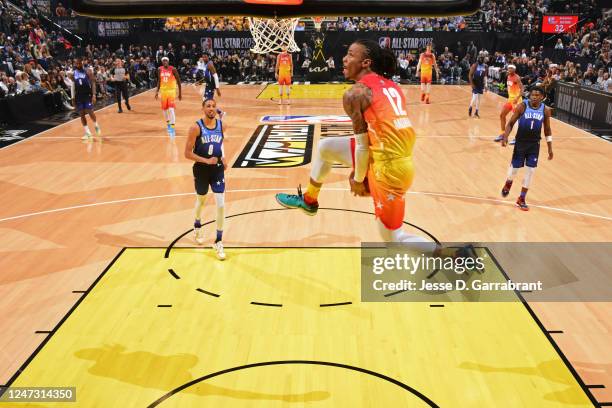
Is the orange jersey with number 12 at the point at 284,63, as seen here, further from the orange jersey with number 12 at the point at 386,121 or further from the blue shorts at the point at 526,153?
the orange jersey with number 12 at the point at 386,121

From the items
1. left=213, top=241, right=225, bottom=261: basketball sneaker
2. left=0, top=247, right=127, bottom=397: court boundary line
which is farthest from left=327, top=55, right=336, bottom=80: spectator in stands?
left=0, top=247, right=127, bottom=397: court boundary line

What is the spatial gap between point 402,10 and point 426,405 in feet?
9.96

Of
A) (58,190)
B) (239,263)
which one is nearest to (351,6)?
(239,263)

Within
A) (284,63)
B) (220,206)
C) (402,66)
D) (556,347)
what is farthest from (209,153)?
(402,66)

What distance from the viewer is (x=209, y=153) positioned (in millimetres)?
6781

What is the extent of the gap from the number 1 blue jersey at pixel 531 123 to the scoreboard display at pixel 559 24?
22.0 m

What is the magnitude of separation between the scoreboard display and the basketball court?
61.3 ft

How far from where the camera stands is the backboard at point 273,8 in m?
4.09

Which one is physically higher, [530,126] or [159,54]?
[159,54]

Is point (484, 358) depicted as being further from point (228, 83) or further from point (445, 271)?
point (228, 83)

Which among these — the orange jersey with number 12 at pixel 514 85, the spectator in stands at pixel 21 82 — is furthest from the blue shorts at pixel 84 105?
the orange jersey with number 12 at pixel 514 85

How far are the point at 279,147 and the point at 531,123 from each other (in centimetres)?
621

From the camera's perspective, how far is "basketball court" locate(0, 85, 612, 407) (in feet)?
14.8

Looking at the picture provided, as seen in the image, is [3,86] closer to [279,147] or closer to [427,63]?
[279,147]
